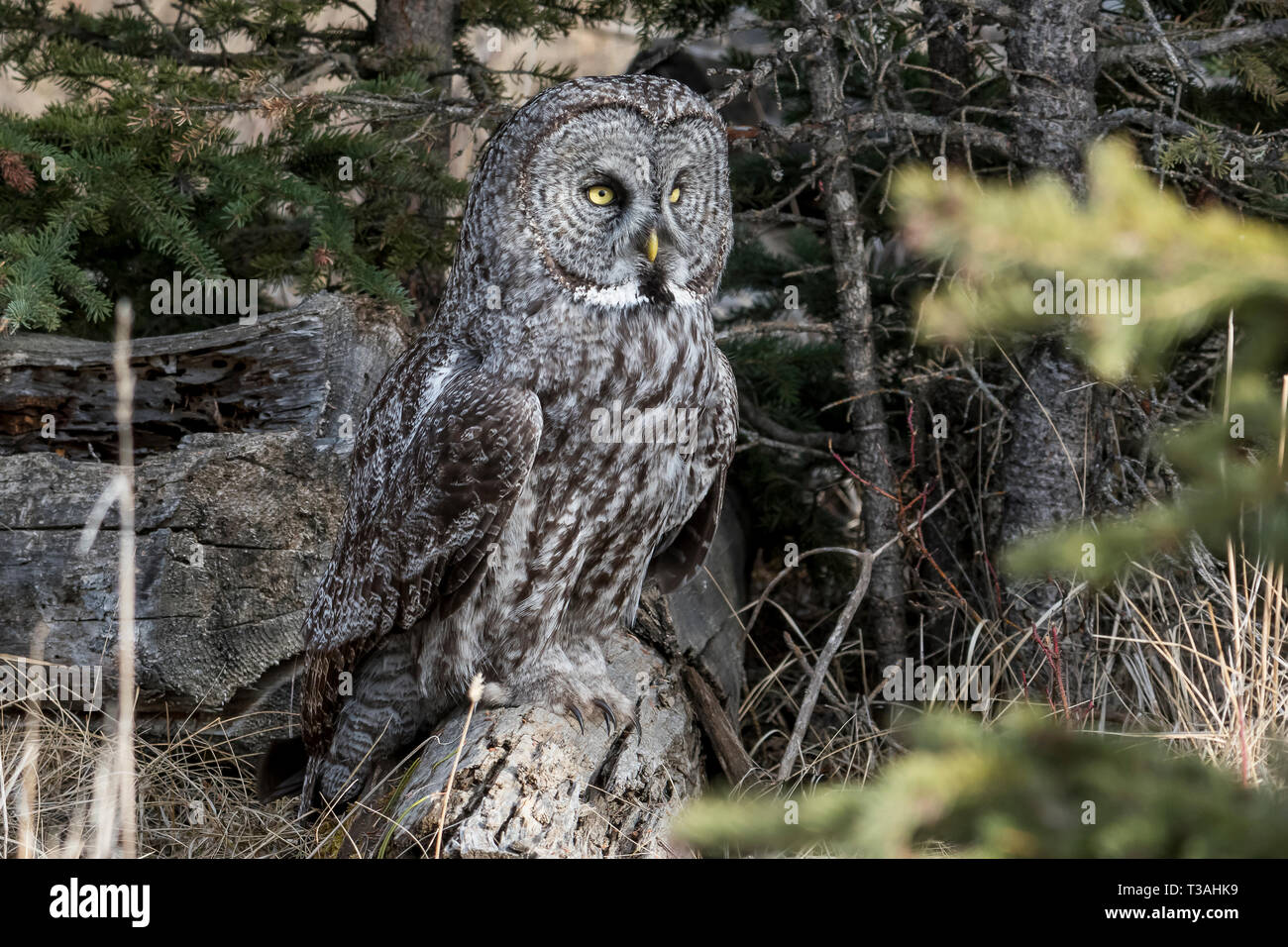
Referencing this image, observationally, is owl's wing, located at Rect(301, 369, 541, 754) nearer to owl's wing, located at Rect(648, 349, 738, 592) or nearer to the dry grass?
the dry grass

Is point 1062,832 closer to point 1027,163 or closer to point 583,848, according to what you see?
point 583,848

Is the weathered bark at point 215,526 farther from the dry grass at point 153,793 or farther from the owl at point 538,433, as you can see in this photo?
the owl at point 538,433

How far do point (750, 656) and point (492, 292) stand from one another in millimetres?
2587

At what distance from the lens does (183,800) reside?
3.95 metres

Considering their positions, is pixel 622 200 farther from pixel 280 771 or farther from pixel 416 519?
pixel 280 771

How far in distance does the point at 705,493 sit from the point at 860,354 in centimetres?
117

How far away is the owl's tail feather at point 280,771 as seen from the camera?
399cm

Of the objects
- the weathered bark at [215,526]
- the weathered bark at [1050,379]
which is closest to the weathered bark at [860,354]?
the weathered bark at [1050,379]

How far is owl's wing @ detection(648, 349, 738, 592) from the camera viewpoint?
3.64 m

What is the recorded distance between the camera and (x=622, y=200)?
10.8 feet

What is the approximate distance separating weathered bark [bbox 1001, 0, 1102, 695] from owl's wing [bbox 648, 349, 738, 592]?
1299mm

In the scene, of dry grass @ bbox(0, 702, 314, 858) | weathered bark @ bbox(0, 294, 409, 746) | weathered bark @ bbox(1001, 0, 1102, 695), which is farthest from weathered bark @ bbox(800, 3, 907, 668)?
dry grass @ bbox(0, 702, 314, 858)

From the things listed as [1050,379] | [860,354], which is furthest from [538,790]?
[1050,379]
